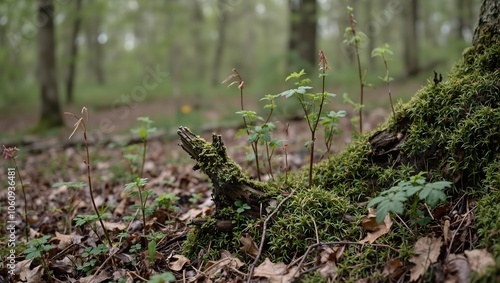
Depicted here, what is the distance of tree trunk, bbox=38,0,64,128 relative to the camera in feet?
31.4

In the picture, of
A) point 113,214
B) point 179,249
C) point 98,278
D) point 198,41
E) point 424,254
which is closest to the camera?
point 424,254

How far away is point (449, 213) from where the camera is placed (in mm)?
1883

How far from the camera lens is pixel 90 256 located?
229 cm

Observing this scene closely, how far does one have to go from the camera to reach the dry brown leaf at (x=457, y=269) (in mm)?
1462

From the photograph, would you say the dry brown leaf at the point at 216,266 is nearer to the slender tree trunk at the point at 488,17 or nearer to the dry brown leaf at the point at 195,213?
the dry brown leaf at the point at 195,213

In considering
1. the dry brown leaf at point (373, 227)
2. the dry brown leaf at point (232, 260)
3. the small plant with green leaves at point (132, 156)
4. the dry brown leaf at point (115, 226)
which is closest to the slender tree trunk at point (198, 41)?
the small plant with green leaves at point (132, 156)

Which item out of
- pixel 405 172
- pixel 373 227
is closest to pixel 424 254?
pixel 373 227

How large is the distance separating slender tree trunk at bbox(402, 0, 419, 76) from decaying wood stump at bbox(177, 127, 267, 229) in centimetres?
1197

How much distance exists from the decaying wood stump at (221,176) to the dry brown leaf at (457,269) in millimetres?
972

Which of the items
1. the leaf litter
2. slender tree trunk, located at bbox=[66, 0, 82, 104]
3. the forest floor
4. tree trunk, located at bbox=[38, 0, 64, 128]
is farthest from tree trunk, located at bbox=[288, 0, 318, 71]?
slender tree trunk, located at bbox=[66, 0, 82, 104]

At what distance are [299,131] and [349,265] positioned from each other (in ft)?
15.6

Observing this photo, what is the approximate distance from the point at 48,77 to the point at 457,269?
1051cm

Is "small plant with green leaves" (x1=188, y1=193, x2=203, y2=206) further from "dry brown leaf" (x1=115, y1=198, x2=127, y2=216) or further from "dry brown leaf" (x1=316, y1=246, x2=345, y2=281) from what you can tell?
"dry brown leaf" (x1=316, y1=246, x2=345, y2=281)

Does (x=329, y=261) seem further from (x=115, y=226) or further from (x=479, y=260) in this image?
(x=115, y=226)
